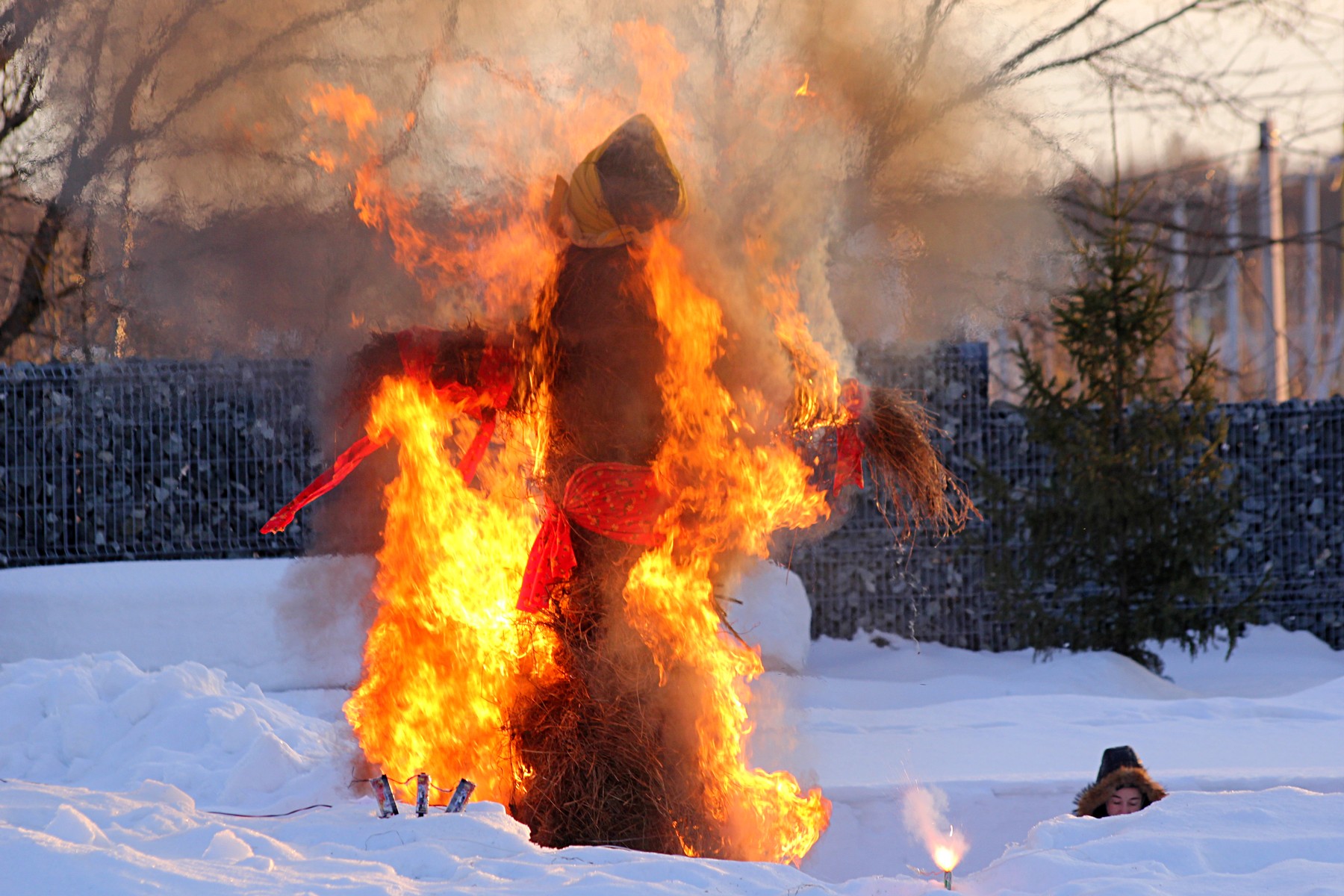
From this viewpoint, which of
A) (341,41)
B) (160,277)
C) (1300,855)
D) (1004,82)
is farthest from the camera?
(1004,82)

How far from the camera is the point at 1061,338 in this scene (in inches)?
380

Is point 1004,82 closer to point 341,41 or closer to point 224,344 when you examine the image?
point 341,41

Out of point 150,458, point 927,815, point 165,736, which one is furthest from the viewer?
point 150,458

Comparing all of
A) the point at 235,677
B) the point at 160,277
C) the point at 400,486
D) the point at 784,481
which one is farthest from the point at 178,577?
the point at 784,481

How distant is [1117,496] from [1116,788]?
4825mm

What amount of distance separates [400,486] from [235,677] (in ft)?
13.8

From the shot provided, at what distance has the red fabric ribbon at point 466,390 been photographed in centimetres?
381

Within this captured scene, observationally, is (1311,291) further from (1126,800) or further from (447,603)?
(447,603)

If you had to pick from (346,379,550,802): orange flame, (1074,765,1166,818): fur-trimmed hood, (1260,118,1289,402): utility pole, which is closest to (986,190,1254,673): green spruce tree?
(1074,765,1166,818): fur-trimmed hood

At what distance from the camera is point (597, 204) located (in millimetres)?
3627

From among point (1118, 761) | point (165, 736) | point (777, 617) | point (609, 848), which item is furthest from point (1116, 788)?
point (165, 736)

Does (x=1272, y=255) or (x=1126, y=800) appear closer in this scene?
(x=1126, y=800)

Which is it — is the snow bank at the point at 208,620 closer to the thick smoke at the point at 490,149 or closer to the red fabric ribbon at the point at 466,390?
the thick smoke at the point at 490,149

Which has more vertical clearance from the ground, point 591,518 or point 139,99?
point 139,99
